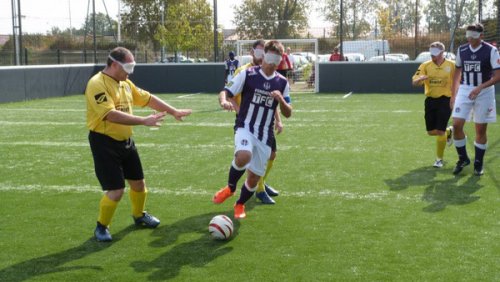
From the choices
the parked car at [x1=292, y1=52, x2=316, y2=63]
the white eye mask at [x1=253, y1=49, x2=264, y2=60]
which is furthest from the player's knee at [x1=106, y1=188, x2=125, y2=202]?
the parked car at [x1=292, y1=52, x2=316, y2=63]

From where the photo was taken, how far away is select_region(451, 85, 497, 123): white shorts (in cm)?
908

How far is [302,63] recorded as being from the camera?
3072 centimetres

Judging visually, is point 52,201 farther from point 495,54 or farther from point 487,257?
point 495,54

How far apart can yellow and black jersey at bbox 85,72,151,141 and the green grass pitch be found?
1055mm

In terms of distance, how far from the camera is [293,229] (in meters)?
6.47

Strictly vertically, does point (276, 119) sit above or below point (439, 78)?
below

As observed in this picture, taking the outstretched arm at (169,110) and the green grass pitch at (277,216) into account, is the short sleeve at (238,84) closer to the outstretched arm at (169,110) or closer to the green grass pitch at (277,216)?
the outstretched arm at (169,110)

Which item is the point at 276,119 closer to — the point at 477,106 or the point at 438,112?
the point at 477,106

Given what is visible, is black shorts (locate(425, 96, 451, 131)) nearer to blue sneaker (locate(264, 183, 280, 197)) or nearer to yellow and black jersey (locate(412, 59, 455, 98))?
yellow and black jersey (locate(412, 59, 455, 98))

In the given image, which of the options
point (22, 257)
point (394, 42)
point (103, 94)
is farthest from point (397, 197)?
point (394, 42)

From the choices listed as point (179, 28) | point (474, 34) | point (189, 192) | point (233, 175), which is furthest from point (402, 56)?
point (233, 175)

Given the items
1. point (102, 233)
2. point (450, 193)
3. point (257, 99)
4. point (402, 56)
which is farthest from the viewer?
point (402, 56)

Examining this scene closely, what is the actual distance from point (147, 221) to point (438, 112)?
5.43 metres

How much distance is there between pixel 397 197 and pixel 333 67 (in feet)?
65.2
